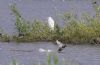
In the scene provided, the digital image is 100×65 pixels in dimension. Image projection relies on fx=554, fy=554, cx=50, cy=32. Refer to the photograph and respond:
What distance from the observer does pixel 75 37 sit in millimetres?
14812

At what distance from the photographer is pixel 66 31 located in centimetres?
1505

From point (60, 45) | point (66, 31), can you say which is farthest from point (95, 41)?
point (60, 45)

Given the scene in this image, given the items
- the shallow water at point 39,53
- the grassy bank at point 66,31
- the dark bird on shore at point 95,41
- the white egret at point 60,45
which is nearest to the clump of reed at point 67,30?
the grassy bank at point 66,31

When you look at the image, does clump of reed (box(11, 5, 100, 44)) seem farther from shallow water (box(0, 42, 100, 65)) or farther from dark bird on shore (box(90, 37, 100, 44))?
shallow water (box(0, 42, 100, 65))

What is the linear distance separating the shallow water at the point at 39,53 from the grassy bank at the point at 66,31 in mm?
365

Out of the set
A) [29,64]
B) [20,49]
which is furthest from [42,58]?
[20,49]

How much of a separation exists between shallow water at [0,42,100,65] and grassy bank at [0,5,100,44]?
0.37m

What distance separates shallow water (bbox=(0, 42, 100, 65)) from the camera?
39.7 feet

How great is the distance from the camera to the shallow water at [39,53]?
476 inches

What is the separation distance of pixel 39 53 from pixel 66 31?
6.70 ft

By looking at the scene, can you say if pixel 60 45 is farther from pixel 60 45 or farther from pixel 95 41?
pixel 95 41

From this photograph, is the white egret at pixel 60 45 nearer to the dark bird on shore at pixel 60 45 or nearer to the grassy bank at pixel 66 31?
the dark bird on shore at pixel 60 45

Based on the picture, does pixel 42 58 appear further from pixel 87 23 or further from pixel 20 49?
pixel 87 23

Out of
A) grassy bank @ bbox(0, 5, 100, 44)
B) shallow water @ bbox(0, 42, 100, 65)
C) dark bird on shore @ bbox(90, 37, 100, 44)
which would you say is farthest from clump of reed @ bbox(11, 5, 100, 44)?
shallow water @ bbox(0, 42, 100, 65)
